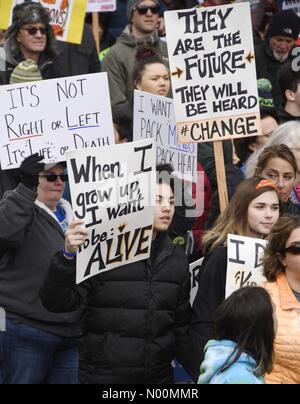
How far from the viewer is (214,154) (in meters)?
8.88

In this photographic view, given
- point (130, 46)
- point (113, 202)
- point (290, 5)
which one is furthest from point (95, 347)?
point (290, 5)

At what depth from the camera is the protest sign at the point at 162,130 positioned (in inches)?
348

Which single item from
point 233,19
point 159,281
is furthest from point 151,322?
point 233,19

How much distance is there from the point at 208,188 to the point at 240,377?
3.61 metres

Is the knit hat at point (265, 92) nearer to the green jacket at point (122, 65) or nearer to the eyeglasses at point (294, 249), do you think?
the green jacket at point (122, 65)

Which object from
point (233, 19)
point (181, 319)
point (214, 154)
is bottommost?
point (181, 319)

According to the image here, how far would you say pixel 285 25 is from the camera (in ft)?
37.5

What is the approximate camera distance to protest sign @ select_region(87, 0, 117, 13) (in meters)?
12.4

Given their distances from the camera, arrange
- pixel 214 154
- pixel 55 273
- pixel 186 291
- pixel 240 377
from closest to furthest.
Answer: pixel 240 377
pixel 55 273
pixel 186 291
pixel 214 154

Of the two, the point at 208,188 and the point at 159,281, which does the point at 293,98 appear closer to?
the point at 208,188

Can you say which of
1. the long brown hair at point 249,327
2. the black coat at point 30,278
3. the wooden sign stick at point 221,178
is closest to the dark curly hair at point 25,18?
the wooden sign stick at point 221,178

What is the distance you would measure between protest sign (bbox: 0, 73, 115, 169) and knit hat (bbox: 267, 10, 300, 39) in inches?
139

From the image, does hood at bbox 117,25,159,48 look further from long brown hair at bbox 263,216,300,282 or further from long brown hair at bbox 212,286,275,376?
long brown hair at bbox 212,286,275,376

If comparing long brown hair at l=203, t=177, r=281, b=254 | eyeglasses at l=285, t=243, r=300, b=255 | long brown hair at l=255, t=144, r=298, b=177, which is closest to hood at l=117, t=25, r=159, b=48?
long brown hair at l=255, t=144, r=298, b=177
